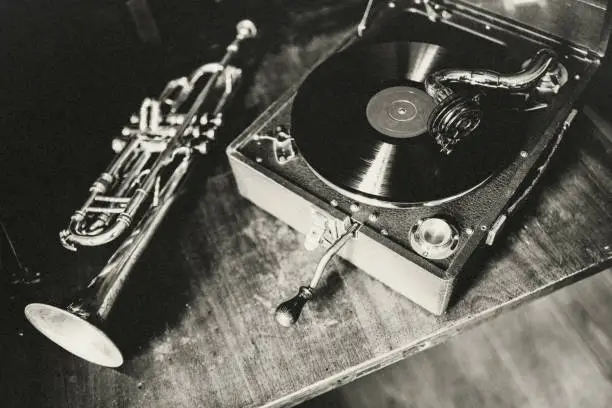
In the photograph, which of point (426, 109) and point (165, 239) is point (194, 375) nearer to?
point (165, 239)

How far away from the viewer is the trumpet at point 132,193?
1.06 m

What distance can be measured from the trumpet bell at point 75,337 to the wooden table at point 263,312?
0.05 meters

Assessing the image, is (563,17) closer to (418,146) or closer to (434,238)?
(418,146)

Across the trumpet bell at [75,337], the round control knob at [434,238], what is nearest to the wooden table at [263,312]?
the trumpet bell at [75,337]

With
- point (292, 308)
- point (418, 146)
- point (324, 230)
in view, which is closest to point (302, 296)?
point (292, 308)

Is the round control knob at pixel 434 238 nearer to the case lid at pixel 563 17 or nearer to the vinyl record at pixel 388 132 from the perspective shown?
the vinyl record at pixel 388 132

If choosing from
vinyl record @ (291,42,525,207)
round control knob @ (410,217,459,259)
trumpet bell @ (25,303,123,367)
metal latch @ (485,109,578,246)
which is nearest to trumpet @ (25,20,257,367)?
trumpet bell @ (25,303,123,367)

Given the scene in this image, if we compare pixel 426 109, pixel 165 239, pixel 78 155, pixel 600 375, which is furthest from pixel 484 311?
pixel 78 155

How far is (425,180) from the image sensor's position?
3.49ft

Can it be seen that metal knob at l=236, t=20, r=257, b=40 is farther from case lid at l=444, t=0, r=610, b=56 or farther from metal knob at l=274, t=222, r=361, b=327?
metal knob at l=274, t=222, r=361, b=327

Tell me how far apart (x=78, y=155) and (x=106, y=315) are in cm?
50

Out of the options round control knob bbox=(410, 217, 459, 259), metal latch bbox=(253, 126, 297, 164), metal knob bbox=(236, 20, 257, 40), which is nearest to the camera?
round control knob bbox=(410, 217, 459, 259)

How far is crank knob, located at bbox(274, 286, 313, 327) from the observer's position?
1.03m

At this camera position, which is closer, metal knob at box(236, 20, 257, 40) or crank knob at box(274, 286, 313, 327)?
crank knob at box(274, 286, 313, 327)
